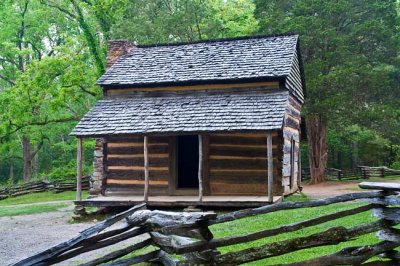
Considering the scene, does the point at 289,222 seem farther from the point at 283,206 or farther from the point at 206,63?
the point at 206,63

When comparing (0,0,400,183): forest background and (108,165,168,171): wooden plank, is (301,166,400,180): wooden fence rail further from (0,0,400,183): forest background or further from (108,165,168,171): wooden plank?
(108,165,168,171): wooden plank

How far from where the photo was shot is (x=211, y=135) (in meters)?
16.7

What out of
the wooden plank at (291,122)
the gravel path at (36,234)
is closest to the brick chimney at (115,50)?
the gravel path at (36,234)

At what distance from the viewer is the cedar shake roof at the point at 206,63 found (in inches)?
664

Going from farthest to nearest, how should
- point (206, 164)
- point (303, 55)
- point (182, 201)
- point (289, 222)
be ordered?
point (303, 55)
point (206, 164)
point (182, 201)
point (289, 222)

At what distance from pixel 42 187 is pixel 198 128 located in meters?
18.3

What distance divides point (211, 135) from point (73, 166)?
23.5m

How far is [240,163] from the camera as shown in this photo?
16391mm

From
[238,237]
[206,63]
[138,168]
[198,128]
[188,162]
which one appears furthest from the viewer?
[188,162]

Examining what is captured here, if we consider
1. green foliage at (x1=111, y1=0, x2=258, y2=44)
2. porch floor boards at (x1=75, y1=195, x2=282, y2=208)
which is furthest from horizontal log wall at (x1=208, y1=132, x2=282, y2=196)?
green foliage at (x1=111, y1=0, x2=258, y2=44)

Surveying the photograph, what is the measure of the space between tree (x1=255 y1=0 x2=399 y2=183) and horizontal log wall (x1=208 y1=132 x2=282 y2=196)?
10028 millimetres

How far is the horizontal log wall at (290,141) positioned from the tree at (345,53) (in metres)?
5.83

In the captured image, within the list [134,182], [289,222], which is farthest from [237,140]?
[289,222]

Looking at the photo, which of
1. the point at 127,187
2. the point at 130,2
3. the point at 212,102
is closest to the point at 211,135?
the point at 212,102
